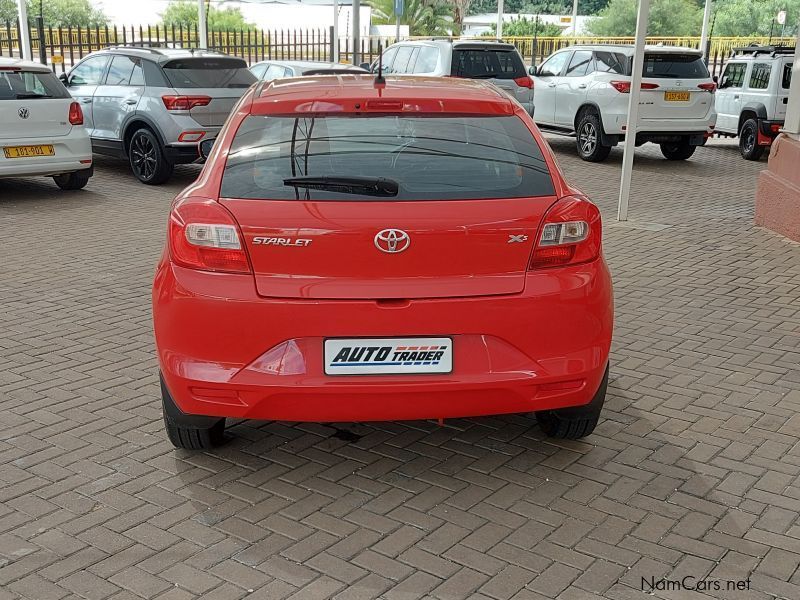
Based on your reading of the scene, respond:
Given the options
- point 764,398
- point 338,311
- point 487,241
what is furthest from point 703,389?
point 338,311

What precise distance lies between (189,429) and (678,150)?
13.2 meters

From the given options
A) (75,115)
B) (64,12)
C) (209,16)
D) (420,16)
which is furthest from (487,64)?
(64,12)

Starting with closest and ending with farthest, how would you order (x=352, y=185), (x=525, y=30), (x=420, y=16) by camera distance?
(x=352, y=185) → (x=420, y=16) → (x=525, y=30)

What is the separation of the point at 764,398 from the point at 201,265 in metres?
3.12

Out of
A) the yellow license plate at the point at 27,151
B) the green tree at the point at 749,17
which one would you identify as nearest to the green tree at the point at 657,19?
the green tree at the point at 749,17

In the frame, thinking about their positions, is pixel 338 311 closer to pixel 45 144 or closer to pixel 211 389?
pixel 211 389

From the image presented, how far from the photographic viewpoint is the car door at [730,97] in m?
16.1

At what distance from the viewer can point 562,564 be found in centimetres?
341

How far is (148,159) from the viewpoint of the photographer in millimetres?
12375

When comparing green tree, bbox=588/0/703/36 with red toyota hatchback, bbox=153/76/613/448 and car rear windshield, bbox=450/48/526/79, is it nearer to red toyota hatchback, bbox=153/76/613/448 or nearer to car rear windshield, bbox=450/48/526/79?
car rear windshield, bbox=450/48/526/79

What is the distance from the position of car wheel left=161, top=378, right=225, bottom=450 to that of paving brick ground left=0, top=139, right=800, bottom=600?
0.07 meters

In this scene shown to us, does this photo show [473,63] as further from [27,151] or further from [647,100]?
[27,151]

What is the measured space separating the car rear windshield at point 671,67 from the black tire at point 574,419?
38.3ft

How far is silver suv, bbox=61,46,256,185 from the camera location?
39.2 ft
